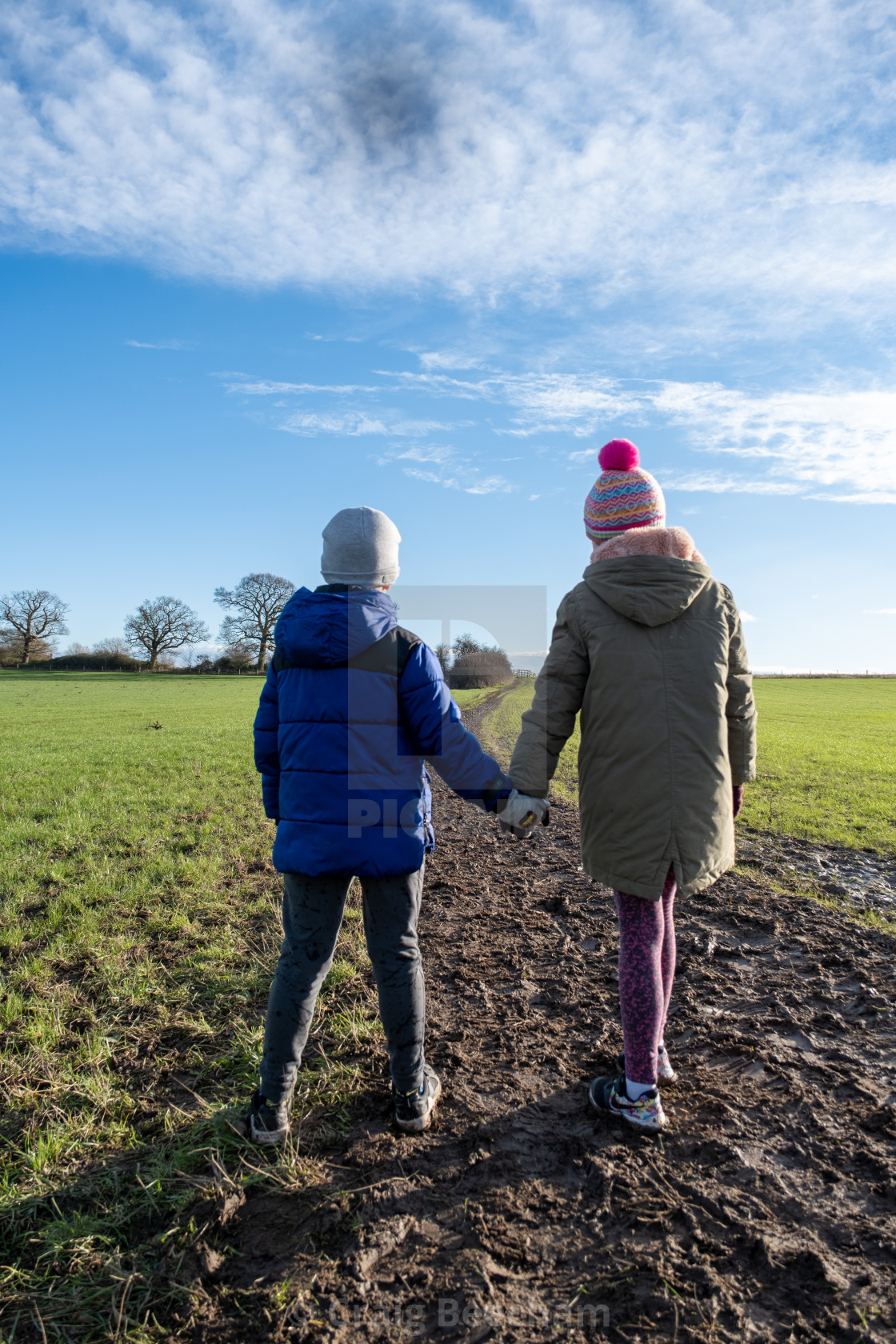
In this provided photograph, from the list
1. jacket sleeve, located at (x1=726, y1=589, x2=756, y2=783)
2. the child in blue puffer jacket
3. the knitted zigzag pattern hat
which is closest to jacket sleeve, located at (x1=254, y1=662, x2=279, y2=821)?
the child in blue puffer jacket

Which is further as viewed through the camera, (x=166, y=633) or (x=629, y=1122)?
(x=166, y=633)

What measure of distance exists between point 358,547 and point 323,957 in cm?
156

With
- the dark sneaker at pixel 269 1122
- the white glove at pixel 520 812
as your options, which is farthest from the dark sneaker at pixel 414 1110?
the white glove at pixel 520 812

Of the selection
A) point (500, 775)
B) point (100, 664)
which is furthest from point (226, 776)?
point (100, 664)

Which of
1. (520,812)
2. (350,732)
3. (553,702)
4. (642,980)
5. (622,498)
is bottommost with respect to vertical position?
(642,980)

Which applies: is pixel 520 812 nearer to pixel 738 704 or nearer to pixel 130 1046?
pixel 738 704

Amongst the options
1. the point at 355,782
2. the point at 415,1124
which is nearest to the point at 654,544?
the point at 355,782

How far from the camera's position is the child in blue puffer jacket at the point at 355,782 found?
2.48 metres

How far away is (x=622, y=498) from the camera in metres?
2.86

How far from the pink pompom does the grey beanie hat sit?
1004 mm

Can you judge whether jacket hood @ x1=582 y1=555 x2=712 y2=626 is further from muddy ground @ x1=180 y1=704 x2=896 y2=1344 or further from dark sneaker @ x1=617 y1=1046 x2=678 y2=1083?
muddy ground @ x1=180 y1=704 x2=896 y2=1344

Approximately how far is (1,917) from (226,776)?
6.90 meters

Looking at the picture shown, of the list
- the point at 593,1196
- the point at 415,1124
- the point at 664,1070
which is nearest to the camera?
the point at 593,1196

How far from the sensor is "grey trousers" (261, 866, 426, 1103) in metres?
2.55
